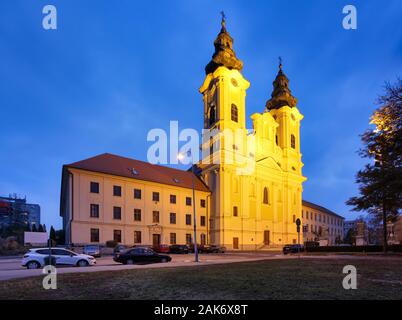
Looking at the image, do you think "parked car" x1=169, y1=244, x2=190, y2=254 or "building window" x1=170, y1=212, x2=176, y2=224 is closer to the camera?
"parked car" x1=169, y1=244, x2=190, y2=254

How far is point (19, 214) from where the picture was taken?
357ft

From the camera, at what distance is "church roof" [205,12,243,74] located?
205ft

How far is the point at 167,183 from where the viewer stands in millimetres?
53938

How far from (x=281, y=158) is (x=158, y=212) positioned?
96.7ft

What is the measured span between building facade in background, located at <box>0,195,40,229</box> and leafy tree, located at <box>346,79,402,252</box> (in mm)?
65316

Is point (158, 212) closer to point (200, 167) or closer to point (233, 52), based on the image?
point (200, 167)

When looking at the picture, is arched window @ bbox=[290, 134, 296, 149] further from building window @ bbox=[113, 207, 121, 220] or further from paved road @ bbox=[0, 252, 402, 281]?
paved road @ bbox=[0, 252, 402, 281]

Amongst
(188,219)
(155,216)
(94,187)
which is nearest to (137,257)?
(94,187)

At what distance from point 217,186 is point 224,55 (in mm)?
23404

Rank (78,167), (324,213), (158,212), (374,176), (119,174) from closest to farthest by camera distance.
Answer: (374,176) → (78,167) → (119,174) → (158,212) → (324,213)

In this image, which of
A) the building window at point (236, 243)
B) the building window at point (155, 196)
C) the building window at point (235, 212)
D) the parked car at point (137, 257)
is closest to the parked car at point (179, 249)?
the building window at point (155, 196)

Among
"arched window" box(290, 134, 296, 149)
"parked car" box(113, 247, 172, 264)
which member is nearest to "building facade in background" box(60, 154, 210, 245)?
"parked car" box(113, 247, 172, 264)

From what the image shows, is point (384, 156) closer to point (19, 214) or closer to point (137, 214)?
point (137, 214)
